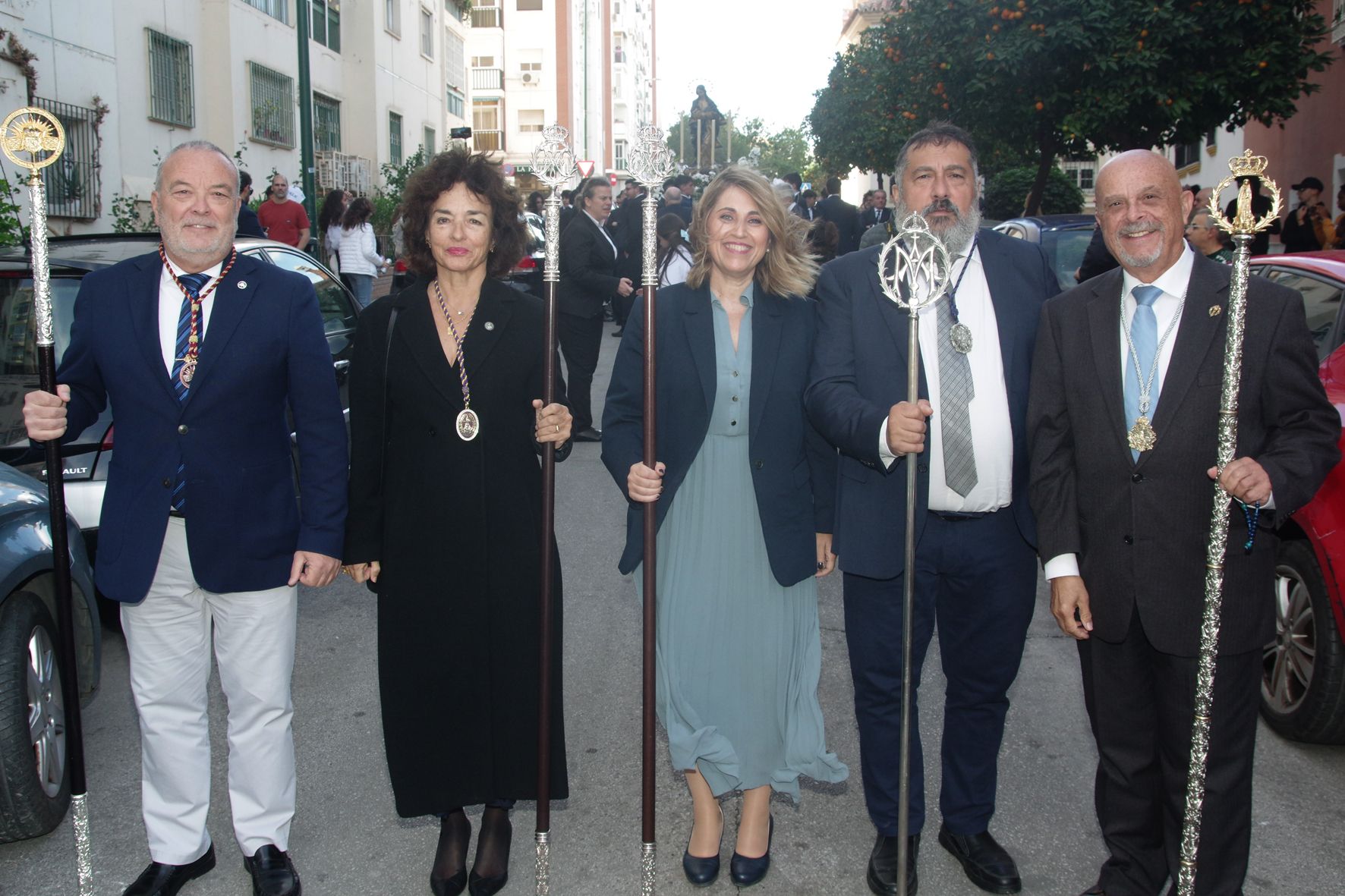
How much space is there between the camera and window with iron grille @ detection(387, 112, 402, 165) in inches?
1072

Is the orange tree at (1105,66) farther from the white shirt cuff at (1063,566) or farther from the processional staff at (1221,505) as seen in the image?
the white shirt cuff at (1063,566)

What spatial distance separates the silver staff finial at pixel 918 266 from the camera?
3166 millimetres

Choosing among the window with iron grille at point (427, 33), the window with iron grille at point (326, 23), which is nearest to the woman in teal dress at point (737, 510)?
the window with iron grille at point (326, 23)

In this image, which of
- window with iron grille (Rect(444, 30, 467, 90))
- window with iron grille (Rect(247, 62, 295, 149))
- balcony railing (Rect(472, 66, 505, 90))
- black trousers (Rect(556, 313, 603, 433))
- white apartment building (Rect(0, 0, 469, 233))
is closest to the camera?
black trousers (Rect(556, 313, 603, 433))

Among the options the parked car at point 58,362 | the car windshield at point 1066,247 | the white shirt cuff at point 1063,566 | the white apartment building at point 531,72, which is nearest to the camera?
the white shirt cuff at point 1063,566

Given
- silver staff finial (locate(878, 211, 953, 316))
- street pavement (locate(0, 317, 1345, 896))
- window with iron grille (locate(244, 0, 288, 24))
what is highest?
window with iron grille (locate(244, 0, 288, 24))

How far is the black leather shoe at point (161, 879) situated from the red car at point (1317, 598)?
3687 mm

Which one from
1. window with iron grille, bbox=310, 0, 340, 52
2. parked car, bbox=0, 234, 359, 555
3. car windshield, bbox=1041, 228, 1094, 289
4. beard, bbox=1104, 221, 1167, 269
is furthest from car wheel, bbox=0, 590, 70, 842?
window with iron grille, bbox=310, 0, 340, 52

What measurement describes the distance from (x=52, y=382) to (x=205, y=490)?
18.8 inches

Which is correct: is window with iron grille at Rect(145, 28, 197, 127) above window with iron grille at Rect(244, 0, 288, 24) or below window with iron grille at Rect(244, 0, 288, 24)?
below

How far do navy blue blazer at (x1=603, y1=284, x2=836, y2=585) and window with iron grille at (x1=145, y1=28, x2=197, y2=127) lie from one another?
14.3 meters

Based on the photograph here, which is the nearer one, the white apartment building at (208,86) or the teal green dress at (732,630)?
the teal green dress at (732,630)

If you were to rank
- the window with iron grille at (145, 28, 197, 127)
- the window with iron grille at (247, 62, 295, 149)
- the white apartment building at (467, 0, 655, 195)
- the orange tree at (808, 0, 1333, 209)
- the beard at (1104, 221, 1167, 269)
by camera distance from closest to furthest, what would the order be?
the beard at (1104, 221, 1167, 269) < the orange tree at (808, 0, 1333, 209) < the window with iron grille at (145, 28, 197, 127) < the window with iron grille at (247, 62, 295, 149) < the white apartment building at (467, 0, 655, 195)

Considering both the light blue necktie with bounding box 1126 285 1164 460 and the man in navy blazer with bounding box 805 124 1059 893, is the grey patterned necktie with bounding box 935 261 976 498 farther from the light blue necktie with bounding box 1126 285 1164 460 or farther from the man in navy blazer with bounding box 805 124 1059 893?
the light blue necktie with bounding box 1126 285 1164 460
